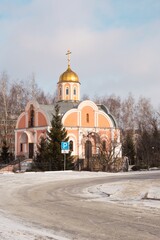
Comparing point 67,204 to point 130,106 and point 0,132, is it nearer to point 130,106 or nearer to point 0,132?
point 0,132

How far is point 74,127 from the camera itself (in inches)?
1962

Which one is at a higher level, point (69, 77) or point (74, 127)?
point (69, 77)

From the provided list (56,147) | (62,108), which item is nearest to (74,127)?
(62,108)

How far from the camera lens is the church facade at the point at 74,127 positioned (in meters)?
49.3

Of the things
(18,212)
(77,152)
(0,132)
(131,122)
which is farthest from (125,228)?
(131,122)

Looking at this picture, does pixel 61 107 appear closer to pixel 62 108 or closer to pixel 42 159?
pixel 62 108

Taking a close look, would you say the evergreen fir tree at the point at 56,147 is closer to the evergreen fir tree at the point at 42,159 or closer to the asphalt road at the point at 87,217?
the evergreen fir tree at the point at 42,159

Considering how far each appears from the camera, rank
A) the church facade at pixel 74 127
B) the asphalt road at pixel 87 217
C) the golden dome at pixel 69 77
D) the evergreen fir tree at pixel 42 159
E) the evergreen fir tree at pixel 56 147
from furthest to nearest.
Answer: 1. the golden dome at pixel 69 77
2. the church facade at pixel 74 127
3. the evergreen fir tree at pixel 42 159
4. the evergreen fir tree at pixel 56 147
5. the asphalt road at pixel 87 217

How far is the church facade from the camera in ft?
162

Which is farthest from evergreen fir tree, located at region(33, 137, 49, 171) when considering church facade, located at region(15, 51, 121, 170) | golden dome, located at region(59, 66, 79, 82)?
golden dome, located at region(59, 66, 79, 82)

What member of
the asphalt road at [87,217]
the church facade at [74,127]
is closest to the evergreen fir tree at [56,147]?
the church facade at [74,127]

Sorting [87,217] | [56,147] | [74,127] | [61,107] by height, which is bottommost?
[87,217]

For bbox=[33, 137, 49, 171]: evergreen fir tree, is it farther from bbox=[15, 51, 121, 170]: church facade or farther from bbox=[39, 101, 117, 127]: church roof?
bbox=[39, 101, 117, 127]: church roof

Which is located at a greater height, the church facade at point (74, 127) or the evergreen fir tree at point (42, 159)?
the church facade at point (74, 127)
